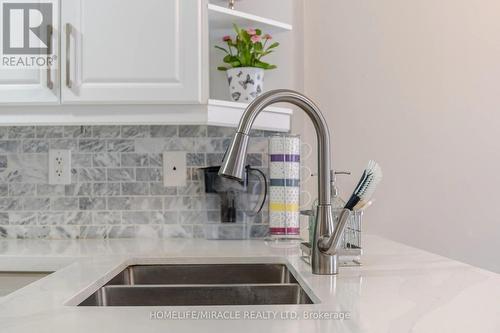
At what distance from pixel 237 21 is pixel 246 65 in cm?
15

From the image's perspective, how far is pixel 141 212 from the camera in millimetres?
1852

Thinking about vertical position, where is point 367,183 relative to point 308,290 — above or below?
above

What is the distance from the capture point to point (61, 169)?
6.08 feet

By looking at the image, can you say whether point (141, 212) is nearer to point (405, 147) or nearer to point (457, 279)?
point (405, 147)

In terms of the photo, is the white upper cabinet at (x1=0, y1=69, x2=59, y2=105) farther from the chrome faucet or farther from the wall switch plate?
the chrome faucet

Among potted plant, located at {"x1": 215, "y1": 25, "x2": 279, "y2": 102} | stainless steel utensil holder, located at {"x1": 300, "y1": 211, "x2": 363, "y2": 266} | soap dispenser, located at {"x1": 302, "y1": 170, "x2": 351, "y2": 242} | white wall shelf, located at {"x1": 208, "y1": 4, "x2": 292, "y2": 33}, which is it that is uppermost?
white wall shelf, located at {"x1": 208, "y1": 4, "x2": 292, "y2": 33}

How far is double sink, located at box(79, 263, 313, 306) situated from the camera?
1.11 metres

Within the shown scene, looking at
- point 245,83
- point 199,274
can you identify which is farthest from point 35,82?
point 199,274

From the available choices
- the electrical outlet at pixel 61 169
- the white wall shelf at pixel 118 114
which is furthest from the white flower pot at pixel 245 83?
the electrical outlet at pixel 61 169

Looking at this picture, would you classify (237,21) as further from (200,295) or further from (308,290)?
(308,290)

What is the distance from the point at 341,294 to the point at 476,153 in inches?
52.5

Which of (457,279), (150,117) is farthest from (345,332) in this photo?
(150,117)

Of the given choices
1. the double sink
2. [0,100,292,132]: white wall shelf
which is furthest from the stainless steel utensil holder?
[0,100,292,132]: white wall shelf

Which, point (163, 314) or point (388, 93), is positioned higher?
point (388, 93)
